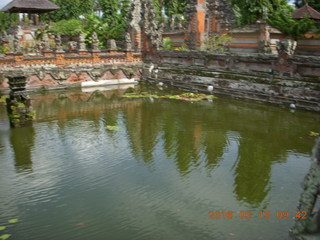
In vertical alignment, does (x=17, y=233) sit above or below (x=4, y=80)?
below

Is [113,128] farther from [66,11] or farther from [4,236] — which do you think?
[66,11]

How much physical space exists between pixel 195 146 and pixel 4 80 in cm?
1218

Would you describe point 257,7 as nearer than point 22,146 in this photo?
No

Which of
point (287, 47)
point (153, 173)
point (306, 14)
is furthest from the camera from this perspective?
point (306, 14)

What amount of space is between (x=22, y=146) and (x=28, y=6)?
26.4 meters

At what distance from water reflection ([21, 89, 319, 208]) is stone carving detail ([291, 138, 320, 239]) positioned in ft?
6.02

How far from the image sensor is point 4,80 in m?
15.9

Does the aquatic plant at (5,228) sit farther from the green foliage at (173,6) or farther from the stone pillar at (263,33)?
the green foliage at (173,6)

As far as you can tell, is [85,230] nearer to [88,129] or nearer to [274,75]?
[88,129]

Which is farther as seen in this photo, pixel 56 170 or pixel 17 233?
pixel 56 170

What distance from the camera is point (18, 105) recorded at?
9820 millimetres

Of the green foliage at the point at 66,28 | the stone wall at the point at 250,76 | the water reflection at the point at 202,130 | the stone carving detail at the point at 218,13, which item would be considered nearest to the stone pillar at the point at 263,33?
the stone carving detail at the point at 218,13

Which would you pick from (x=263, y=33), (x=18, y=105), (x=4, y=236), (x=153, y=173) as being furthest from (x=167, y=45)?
(x=4, y=236)

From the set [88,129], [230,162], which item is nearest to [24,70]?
[88,129]
